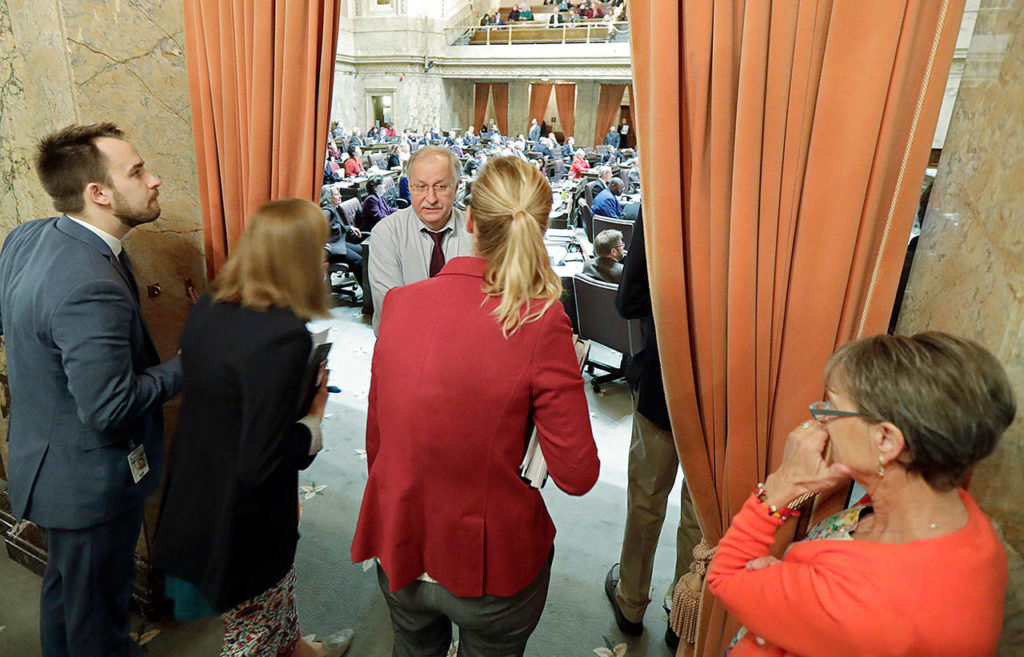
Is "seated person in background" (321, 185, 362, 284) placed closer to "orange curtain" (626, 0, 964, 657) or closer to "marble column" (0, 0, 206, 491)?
"marble column" (0, 0, 206, 491)

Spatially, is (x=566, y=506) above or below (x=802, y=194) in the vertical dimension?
below

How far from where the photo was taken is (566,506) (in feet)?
9.70

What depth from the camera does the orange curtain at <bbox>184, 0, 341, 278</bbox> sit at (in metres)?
1.60

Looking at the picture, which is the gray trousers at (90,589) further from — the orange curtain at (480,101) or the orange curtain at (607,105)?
the orange curtain at (480,101)

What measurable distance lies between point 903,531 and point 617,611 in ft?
5.36

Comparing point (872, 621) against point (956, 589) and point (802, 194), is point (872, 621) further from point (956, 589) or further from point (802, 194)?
point (802, 194)

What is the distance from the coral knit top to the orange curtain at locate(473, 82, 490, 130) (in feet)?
85.9

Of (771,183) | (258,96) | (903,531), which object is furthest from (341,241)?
(903,531)

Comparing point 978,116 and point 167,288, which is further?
point 167,288

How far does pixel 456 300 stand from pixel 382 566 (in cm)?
65

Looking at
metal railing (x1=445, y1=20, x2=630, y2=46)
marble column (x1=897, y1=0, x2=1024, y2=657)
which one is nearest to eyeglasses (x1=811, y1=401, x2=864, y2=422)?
marble column (x1=897, y1=0, x2=1024, y2=657)

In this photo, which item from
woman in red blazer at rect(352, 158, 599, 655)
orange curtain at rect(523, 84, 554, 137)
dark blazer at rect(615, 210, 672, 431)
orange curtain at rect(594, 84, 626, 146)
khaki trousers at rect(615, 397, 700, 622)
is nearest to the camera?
woman in red blazer at rect(352, 158, 599, 655)

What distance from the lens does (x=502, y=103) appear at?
83.1 ft

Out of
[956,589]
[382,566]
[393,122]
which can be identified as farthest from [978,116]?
[393,122]
